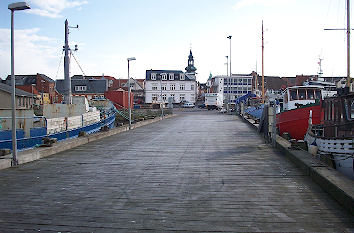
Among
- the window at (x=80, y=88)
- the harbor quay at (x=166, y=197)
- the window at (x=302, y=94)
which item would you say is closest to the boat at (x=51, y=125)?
the harbor quay at (x=166, y=197)

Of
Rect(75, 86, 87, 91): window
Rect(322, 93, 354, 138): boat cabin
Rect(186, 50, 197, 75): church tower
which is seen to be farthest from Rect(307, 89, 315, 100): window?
Rect(186, 50, 197, 75): church tower

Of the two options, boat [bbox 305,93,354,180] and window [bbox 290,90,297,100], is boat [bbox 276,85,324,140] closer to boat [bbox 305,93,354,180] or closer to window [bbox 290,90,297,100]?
window [bbox 290,90,297,100]

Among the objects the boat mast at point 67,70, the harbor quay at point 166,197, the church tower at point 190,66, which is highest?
the church tower at point 190,66

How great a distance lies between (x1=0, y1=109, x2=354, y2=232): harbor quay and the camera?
447 centimetres

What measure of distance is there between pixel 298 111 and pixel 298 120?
432 mm

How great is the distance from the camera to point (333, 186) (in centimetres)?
564

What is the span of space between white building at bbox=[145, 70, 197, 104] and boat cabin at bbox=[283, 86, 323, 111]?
68728mm

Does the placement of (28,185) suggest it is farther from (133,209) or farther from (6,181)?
(133,209)

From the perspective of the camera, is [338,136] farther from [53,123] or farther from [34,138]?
[53,123]

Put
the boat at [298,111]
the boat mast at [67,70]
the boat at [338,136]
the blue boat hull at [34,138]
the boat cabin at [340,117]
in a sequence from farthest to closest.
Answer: the boat mast at [67,70], the boat at [298,111], the blue boat hull at [34,138], the boat cabin at [340,117], the boat at [338,136]

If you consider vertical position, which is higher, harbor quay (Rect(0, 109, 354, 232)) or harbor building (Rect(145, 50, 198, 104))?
harbor building (Rect(145, 50, 198, 104))

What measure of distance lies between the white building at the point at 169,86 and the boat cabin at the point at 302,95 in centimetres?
6873

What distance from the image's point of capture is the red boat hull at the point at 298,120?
1522 centimetres

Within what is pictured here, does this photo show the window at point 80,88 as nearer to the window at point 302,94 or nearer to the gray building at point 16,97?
the gray building at point 16,97
